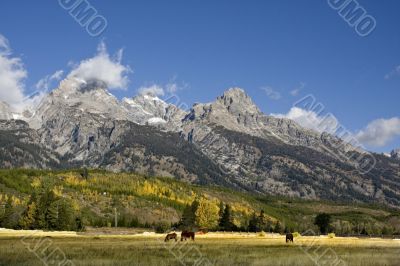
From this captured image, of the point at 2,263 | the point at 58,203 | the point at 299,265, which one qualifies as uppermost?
the point at 58,203

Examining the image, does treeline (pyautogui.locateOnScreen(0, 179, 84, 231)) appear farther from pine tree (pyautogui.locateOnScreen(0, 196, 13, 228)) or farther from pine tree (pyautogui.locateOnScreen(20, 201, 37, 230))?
pine tree (pyautogui.locateOnScreen(0, 196, 13, 228))

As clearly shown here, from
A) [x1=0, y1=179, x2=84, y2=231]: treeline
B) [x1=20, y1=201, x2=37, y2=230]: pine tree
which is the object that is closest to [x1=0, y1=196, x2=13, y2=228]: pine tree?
[x1=0, y1=179, x2=84, y2=231]: treeline

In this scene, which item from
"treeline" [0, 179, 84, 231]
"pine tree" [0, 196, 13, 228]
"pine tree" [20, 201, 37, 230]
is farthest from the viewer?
"pine tree" [0, 196, 13, 228]

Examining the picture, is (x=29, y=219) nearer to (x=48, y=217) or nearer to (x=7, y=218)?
(x=48, y=217)

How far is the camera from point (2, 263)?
34.5 meters

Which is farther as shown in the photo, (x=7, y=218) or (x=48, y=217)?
(x=7, y=218)

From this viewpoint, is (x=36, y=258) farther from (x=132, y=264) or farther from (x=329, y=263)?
(x=329, y=263)

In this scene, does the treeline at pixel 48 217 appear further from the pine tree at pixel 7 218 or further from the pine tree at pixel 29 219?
the pine tree at pixel 7 218

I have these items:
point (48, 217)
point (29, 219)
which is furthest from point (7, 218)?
point (48, 217)

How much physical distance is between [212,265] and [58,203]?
457ft

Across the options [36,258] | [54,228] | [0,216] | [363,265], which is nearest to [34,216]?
[54,228]

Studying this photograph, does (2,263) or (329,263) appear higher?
(329,263)

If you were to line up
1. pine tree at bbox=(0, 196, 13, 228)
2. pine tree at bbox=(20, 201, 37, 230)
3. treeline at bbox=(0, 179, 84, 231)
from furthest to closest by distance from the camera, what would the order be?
pine tree at bbox=(0, 196, 13, 228), pine tree at bbox=(20, 201, 37, 230), treeline at bbox=(0, 179, 84, 231)

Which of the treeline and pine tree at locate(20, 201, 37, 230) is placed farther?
pine tree at locate(20, 201, 37, 230)
